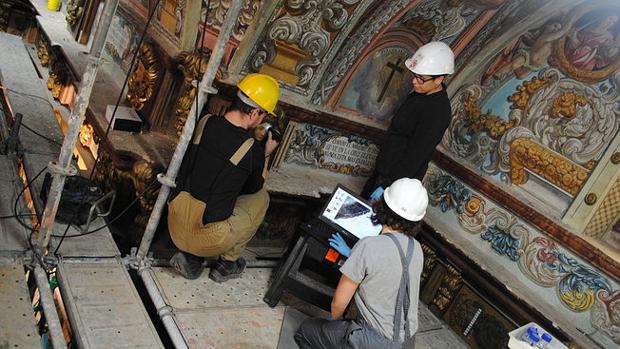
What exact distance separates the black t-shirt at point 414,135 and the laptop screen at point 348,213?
0.73 meters

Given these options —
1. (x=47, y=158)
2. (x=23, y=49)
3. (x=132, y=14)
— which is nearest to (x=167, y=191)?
(x=47, y=158)

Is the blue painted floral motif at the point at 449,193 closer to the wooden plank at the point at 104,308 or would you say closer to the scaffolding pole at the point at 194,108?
the scaffolding pole at the point at 194,108

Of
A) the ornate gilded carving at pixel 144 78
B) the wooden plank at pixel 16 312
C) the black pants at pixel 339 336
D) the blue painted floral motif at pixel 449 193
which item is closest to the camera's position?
the wooden plank at pixel 16 312

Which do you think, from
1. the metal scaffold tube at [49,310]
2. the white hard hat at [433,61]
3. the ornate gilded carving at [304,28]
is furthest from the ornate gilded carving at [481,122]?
the metal scaffold tube at [49,310]

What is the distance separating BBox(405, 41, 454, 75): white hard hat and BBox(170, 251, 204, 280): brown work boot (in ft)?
7.48

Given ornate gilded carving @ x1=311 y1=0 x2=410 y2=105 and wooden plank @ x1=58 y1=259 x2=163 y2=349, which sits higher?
ornate gilded carving @ x1=311 y1=0 x2=410 y2=105

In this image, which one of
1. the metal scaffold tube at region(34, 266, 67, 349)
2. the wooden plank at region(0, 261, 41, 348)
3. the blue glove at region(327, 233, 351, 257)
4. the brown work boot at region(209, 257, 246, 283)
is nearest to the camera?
the wooden plank at region(0, 261, 41, 348)

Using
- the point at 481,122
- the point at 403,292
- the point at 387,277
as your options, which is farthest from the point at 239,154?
the point at 481,122

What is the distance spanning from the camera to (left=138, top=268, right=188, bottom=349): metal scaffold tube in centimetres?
304

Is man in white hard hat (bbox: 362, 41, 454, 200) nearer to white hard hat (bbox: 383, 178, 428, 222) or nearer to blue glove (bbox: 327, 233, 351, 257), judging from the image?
blue glove (bbox: 327, 233, 351, 257)

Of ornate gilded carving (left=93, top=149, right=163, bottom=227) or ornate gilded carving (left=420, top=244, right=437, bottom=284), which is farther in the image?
ornate gilded carving (left=420, top=244, right=437, bottom=284)

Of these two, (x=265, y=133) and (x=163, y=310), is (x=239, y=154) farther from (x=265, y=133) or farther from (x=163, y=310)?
(x=163, y=310)

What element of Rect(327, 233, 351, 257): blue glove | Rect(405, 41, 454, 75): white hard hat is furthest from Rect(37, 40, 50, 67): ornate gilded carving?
Rect(327, 233, 351, 257): blue glove

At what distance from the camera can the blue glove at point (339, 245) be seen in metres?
3.41
